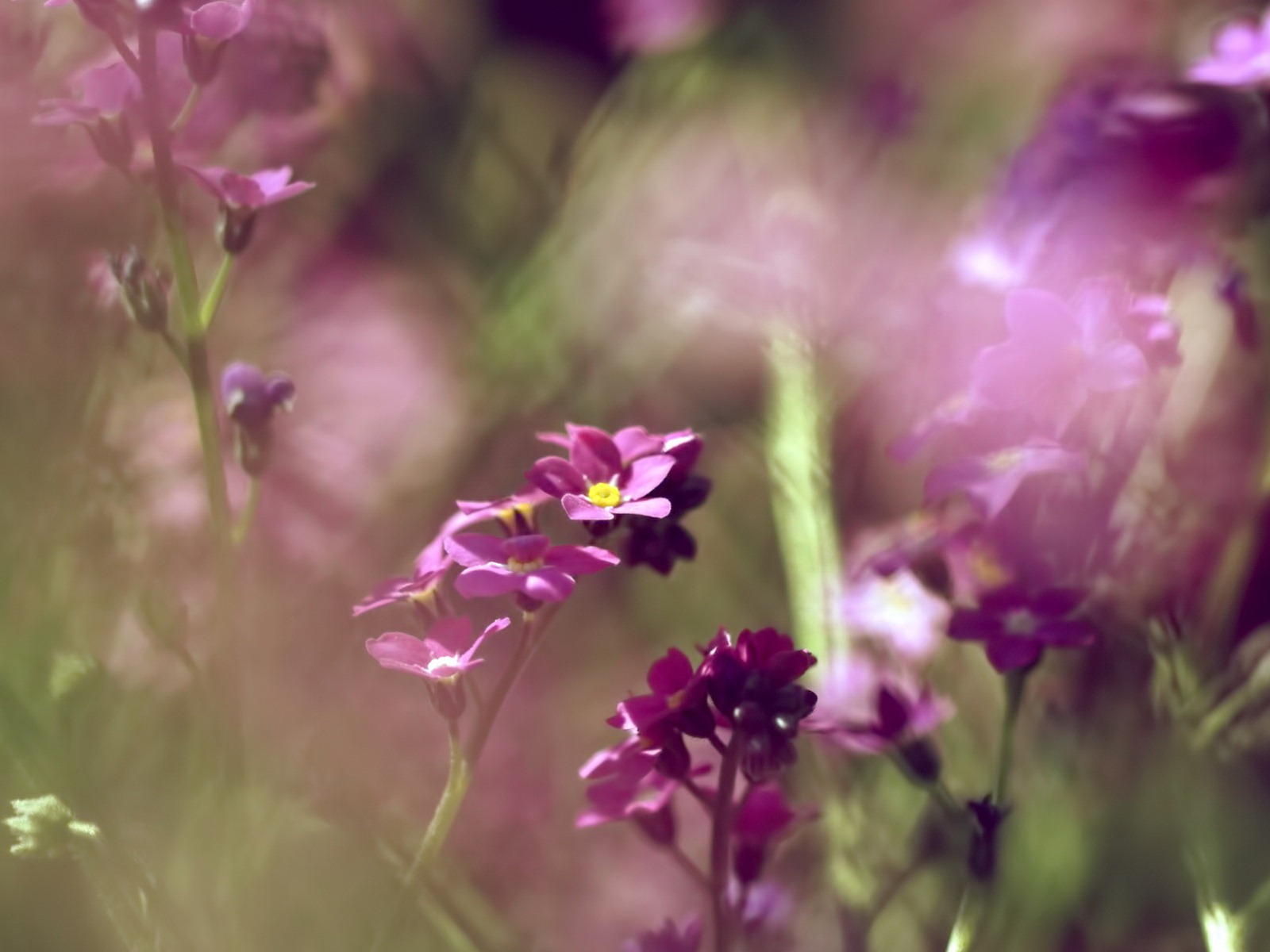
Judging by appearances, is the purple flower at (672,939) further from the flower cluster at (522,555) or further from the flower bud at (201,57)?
the flower bud at (201,57)

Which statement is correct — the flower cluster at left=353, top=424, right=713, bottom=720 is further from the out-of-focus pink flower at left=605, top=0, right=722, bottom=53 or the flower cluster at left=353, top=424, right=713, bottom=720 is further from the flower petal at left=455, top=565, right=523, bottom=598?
the out-of-focus pink flower at left=605, top=0, right=722, bottom=53

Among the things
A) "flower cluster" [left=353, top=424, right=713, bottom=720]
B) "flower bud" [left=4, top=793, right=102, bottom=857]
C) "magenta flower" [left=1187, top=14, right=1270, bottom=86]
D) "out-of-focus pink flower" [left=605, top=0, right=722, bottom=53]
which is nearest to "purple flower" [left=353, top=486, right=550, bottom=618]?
"flower cluster" [left=353, top=424, right=713, bottom=720]

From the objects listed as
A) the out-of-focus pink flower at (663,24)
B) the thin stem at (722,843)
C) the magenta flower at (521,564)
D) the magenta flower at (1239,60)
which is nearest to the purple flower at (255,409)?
the magenta flower at (521,564)

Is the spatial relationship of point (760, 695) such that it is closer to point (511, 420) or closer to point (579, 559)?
point (579, 559)

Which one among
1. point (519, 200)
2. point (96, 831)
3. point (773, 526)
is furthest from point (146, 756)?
point (519, 200)

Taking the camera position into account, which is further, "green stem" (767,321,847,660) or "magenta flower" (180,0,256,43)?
"green stem" (767,321,847,660)

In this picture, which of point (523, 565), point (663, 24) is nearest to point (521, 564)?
point (523, 565)
